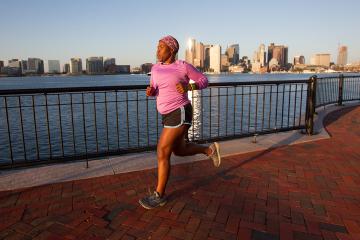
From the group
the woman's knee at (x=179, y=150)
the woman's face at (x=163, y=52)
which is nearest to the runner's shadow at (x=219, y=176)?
the woman's knee at (x=179, y=150)

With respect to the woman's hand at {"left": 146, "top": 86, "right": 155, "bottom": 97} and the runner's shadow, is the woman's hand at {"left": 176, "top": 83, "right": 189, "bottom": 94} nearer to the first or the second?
the woman's hand at {"left": 146, "top": 86, "right": 155, "bottom": 97}

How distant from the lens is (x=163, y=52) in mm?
3369

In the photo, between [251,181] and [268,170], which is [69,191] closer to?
[251,181]

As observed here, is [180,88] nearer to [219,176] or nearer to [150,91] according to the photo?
[150,91]

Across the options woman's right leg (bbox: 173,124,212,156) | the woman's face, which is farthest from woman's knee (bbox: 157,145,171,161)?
the woman's face

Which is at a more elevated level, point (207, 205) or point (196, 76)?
point (196, 76)

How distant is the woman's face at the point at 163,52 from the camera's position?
336cm

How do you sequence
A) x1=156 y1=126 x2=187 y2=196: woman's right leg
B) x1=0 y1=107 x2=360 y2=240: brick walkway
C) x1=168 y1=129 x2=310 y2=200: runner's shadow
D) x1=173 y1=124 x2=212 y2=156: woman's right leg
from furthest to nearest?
x1=168 y1=129 x2=310 y2=200: runner's shadow, x1=173 y1=124 x2=212 y2=156: woman's right leg, x1=156 y1=126 x2=187 y2=196: woman's right leg, x1=0 y1=107 x2=360 y2=240: brick walkway

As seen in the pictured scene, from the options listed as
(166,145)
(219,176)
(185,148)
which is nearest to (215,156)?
(185,148)

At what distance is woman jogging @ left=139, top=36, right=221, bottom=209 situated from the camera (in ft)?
11.0

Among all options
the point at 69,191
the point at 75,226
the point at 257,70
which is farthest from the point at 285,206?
the point at 257,70

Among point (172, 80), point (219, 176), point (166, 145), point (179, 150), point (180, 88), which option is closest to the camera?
point (180, 88)

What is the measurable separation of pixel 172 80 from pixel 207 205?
1.44 m

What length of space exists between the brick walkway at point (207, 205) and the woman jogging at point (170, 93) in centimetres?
41
